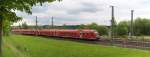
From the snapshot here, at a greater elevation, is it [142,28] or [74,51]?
[142,28]

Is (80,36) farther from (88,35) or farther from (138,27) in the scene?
(138,27)

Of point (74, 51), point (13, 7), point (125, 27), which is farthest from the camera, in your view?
point (125, 27)

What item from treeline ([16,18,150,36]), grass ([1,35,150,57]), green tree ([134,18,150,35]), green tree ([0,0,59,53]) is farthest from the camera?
green tree ([134,18,150,35])

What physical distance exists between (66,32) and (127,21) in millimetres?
64199

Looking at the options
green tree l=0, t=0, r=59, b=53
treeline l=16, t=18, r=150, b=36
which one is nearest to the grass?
green tree l=0, t=0, r=59, b=53

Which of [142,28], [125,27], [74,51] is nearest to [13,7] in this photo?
[74,51]

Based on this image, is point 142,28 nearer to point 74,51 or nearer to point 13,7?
point 74,51

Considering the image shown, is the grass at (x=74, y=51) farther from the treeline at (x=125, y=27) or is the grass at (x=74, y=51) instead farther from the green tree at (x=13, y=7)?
the treeline at (x=125, y=27)

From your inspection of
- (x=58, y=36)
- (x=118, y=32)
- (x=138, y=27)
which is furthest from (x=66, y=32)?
(x=138, y=27)

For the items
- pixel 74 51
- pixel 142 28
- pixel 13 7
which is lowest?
pixel 74 51

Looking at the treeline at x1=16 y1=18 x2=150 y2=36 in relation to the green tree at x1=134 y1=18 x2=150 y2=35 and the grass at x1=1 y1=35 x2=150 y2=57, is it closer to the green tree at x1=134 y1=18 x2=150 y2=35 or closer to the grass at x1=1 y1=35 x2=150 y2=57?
the green tree at x1=134 y1=18 x2=150 y2=35

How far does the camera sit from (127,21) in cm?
13100

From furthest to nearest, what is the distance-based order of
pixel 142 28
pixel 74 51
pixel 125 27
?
pixel 142 28 < pixel 125 27 < pixel 74 51

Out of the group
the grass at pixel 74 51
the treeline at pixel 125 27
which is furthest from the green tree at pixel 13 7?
the treeline at pixel 125 27
